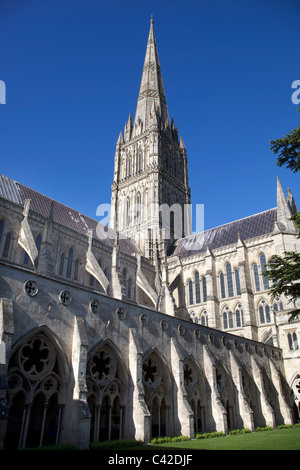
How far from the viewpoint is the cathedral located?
45.7 feet

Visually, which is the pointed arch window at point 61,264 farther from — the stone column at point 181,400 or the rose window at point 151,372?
the rose window at point 151,372

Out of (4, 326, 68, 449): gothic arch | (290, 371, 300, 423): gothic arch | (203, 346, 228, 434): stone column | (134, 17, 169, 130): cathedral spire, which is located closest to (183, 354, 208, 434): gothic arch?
(203, 346, 228, 434): stone column

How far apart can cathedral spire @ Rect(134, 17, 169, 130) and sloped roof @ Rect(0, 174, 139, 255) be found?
2261cm

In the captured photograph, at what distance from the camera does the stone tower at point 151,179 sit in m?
46.9

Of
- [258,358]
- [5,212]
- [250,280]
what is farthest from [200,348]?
[5,212]

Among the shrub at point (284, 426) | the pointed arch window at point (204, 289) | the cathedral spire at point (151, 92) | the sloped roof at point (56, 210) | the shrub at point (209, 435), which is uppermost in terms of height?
the cathedral spire at point (151, 92)

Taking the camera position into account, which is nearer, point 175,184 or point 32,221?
point 32,221

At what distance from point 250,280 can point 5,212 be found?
23.5 meters

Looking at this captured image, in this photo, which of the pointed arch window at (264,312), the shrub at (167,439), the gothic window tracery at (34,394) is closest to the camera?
the gothic window tracery at (34,394)

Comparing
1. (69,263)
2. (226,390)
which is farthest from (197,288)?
(226,390)

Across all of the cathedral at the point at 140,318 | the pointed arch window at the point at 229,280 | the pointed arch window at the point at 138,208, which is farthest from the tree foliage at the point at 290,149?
the pointed arch window at the point at 138,208

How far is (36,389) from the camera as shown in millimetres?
13477

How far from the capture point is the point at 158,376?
19.0 m
